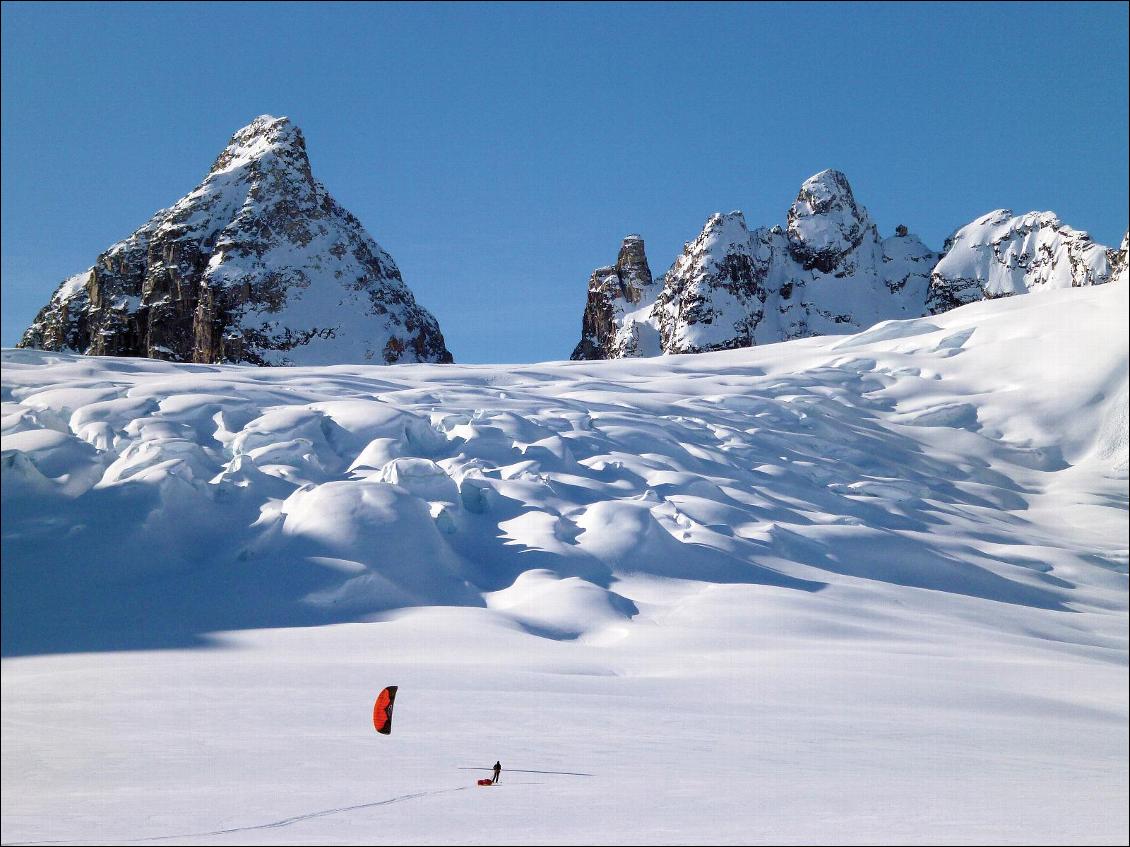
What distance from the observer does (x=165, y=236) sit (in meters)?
108

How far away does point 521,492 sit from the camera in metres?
20.7

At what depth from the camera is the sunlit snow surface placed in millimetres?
6570

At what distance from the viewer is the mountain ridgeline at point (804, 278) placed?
11069 centimetres

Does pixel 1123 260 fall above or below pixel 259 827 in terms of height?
above

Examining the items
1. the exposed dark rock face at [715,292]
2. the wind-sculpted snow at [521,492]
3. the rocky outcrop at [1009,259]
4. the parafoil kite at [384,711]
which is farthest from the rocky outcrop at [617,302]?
the parafoil kite at [384,711]

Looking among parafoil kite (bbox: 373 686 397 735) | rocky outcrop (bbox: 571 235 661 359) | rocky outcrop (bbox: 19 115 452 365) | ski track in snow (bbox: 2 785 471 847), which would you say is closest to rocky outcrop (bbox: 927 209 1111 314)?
rocky outcrop (bbox: 571 235 661 359)

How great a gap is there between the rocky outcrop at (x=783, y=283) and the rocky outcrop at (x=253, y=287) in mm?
27229

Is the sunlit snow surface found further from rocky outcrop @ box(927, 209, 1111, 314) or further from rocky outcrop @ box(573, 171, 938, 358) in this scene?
rocky outcrop @ box(573, 171, 938, 358)

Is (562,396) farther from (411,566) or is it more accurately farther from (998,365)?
(998,365)

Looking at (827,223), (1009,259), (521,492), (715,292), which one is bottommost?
(521,492)

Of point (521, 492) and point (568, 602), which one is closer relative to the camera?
point (568, 602)

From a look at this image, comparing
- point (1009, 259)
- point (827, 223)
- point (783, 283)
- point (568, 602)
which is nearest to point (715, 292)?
point (783, 283)

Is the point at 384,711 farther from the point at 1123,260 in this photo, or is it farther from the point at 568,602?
the point at 1123,260

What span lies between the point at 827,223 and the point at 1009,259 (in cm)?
2211
